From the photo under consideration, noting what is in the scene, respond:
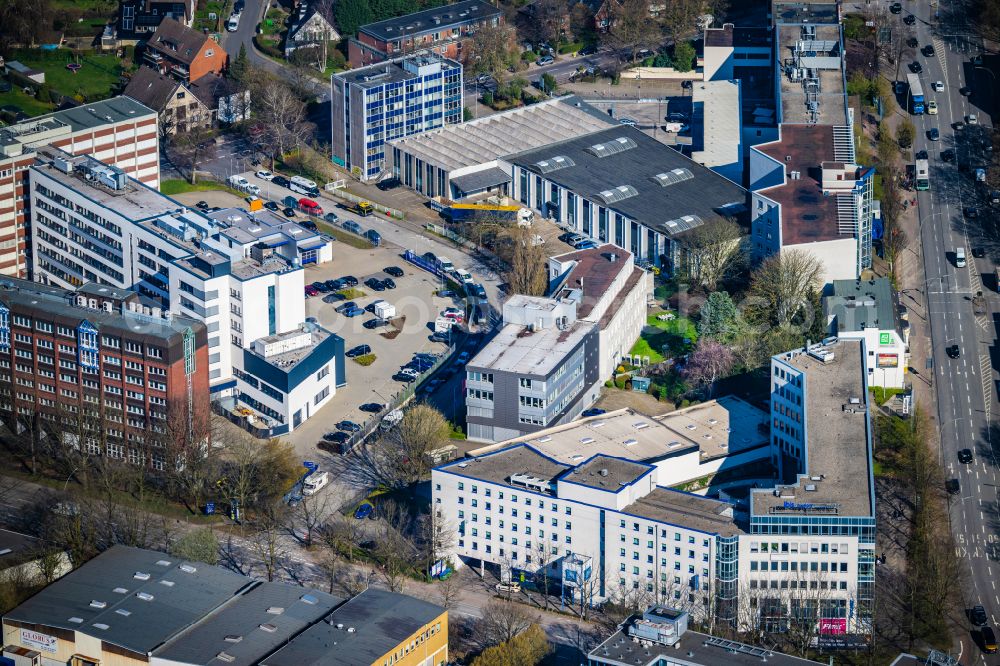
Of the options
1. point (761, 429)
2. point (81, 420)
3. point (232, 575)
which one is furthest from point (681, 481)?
point (81, 420)

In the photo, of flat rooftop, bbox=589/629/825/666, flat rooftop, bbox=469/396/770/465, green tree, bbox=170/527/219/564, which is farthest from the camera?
flat rooftop, bbox=469/396/770/465

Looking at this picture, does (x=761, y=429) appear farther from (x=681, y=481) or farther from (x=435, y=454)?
(x=435, y=454)

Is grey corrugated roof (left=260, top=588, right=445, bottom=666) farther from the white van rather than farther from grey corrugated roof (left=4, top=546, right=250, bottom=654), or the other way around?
the white van

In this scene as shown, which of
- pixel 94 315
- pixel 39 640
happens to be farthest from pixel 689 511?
pixel 94 315

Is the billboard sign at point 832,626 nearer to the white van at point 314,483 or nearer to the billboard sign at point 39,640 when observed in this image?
the white van at point 314,483

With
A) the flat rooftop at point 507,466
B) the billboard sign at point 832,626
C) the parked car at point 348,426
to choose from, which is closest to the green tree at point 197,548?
the flat rooftop at point 507,466

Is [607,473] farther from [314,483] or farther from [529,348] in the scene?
[314,483]

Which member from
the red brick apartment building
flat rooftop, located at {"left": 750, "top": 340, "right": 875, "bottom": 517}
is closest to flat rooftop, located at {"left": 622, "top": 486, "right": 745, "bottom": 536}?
A: flat rooftop, located at {"left": 750, "top": 340, "right": 875, "bottom": 517}
